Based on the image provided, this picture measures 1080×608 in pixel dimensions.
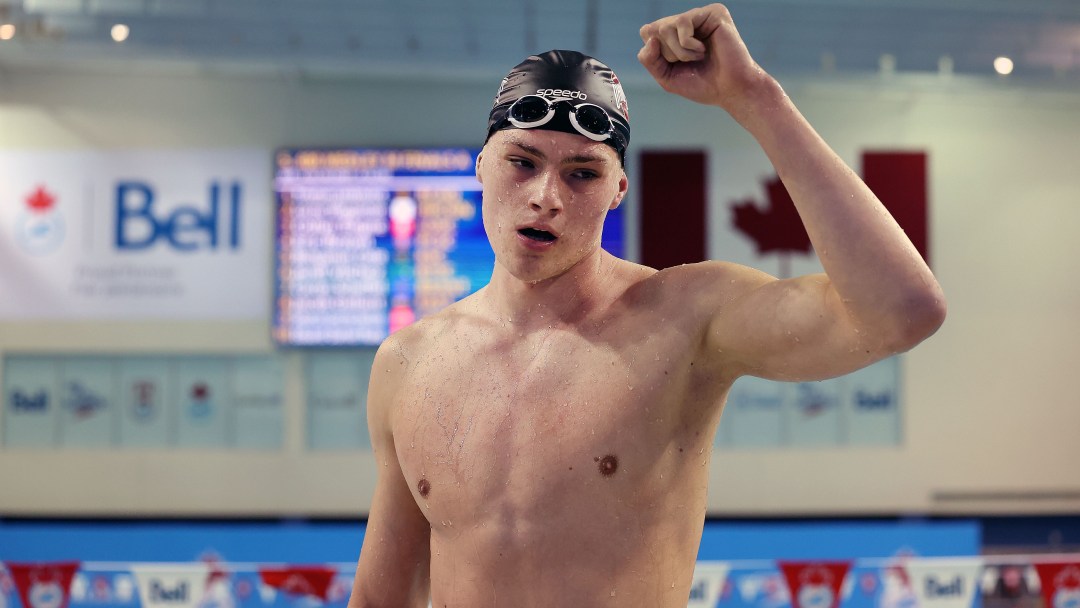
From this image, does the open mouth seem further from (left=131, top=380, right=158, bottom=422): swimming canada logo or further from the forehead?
(left=131, top=380, right=158, bottom=422): swimming canada logo

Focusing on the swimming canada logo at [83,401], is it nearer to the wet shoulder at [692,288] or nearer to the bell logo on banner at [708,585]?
the bell logo on banner at [708,585]

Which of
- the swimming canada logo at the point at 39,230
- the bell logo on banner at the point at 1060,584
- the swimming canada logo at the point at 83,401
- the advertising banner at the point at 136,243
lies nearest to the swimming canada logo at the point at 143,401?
the swimming canada logo at the point at 83,401

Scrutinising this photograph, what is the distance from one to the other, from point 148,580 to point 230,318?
4268 mm

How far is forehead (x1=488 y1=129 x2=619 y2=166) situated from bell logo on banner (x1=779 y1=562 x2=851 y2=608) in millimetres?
3273

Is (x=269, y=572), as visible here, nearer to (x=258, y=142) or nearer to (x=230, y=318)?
(x=230, y=318)

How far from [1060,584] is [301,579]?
11.4 feet

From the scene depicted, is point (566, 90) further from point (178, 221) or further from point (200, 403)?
point (200, 403)

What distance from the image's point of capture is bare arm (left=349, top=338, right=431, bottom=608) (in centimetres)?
167

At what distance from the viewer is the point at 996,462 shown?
838 centimetres

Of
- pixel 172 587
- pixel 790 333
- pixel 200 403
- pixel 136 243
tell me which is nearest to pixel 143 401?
pixel 200 403

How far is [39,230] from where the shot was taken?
26.9 ft

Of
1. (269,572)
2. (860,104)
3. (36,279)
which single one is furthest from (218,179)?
(860,104)

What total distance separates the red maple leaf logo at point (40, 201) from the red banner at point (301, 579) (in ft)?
17.1

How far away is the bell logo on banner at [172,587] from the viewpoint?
13.7 feet
